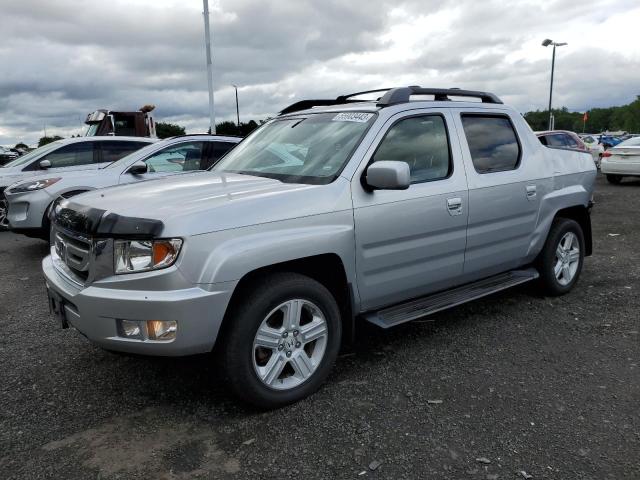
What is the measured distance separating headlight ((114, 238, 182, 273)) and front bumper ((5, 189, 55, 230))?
530 cm

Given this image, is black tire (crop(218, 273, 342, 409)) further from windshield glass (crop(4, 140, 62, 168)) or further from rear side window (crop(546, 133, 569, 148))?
rear side window (crop(546, 133, 569, 148))

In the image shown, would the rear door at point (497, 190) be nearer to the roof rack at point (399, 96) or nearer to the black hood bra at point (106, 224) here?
the roof rack at point (399, 96)

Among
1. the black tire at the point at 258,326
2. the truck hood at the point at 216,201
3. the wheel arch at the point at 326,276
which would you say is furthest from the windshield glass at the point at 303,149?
the black tire at the point at 258,326

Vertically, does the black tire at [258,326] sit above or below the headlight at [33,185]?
below

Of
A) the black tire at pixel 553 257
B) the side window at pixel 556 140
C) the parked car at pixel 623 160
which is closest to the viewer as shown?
the black tire at pixel 553 257

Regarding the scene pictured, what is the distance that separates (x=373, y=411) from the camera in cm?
309

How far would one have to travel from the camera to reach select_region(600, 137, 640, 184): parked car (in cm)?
1495

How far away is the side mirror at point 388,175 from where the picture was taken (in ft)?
10.5

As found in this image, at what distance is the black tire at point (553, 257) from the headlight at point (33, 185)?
6.39 metres

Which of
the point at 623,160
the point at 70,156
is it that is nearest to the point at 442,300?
the point at 70,156

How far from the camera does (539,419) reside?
2.98 m

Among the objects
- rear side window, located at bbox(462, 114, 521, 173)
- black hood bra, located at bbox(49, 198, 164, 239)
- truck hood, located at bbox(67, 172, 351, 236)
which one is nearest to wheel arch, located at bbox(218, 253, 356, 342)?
truck hood, located at bbox(67, 172, 351, 236)

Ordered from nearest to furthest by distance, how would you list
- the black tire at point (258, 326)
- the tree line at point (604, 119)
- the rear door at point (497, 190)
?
the black tire at point (258, 326)
the rear door at point (497, 190)
the tree line at point (604, 119)

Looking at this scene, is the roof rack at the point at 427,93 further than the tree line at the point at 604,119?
No
